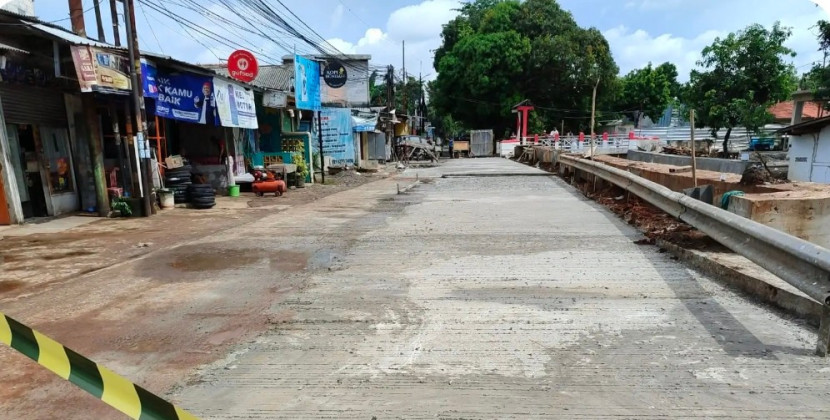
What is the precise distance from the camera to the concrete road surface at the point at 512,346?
2734mm

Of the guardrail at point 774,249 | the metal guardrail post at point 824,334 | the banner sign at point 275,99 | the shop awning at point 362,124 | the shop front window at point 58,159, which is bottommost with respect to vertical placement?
the metal guardrail post at point 824,334

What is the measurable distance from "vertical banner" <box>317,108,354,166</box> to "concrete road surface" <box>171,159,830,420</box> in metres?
20.3

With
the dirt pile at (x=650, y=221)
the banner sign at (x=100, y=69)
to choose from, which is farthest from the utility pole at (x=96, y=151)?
the dirt pile at (x=650, y=221)

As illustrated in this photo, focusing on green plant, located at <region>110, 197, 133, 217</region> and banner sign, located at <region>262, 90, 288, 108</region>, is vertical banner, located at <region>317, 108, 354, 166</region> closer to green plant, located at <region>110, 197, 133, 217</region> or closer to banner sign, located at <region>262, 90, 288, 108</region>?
banner sign, located at <region>262, 90, 288, 108</region>

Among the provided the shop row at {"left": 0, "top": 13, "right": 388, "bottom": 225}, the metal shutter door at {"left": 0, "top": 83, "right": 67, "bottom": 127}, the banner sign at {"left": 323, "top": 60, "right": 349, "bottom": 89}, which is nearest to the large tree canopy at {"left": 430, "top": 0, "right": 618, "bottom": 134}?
the banner sign at {"left": 323, "top": 60, "right": 349, "bottom": 89}

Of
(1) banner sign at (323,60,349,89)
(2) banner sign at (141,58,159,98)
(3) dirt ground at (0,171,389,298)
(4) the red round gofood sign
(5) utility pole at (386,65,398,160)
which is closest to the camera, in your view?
(3) dirt ground at (0,171,389,298)

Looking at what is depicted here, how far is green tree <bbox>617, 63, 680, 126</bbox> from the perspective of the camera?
2231 inches

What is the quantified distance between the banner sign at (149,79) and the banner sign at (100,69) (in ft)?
1.62

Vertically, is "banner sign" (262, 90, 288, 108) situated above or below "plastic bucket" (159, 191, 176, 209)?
above

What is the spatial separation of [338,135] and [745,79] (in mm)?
22408

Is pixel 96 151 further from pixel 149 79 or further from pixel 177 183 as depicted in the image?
pixel 177 183

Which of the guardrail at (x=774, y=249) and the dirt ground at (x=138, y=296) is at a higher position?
the guardrail at (x=774, y=249)

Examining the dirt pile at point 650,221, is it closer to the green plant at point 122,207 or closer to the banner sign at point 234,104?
the banner sign at point 234,104

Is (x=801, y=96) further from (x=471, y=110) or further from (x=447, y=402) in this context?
(x=447, y=402)
